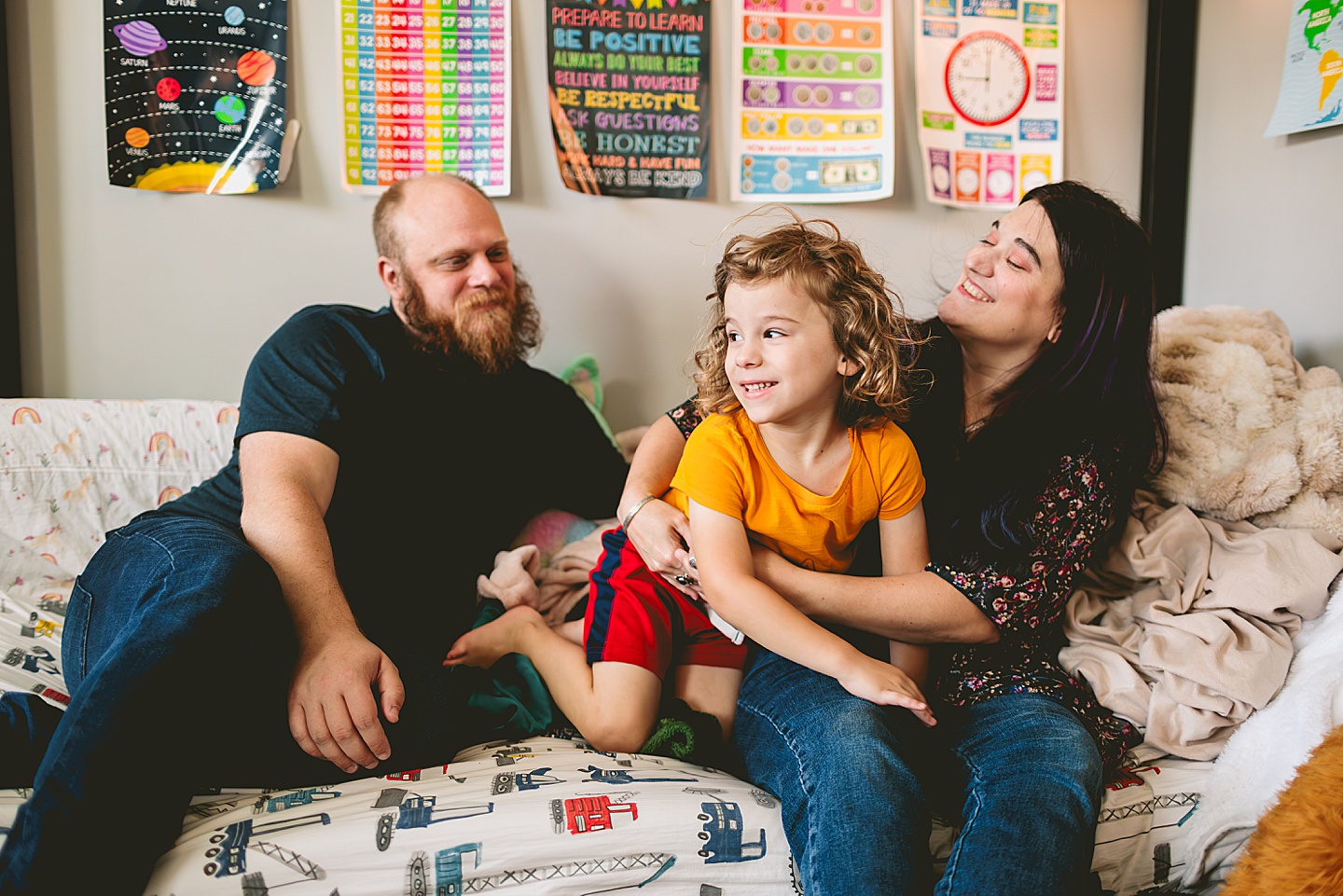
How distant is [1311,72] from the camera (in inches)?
70.2

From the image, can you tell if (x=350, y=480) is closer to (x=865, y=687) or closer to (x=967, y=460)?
(x=865, y=687)

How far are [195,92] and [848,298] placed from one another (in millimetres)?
1463

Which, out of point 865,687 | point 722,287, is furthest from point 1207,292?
point 865,687

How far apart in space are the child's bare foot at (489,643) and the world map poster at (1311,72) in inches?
71.8

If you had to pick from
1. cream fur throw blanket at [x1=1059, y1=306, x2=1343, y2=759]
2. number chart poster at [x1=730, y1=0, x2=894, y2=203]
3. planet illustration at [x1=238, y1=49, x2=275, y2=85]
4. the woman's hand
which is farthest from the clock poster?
planet illustration at [x1=238, y1=49, x2=275, y2=85]

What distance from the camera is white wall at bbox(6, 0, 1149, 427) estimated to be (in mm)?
1828

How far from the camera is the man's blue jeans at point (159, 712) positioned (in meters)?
0.94

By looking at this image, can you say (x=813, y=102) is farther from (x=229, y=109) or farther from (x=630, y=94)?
(x=229, y=109)

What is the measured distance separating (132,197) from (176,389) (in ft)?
1.35

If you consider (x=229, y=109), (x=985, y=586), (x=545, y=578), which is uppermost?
(x=229, y=109)

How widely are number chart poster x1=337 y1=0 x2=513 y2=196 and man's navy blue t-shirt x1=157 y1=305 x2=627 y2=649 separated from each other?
43 cm

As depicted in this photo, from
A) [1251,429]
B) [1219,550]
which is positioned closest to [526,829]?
[1219,550]

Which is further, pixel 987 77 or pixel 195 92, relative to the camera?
pixel 987 77

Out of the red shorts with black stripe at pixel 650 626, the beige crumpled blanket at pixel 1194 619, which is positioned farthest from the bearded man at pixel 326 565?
the beige crumpled blanket at pixel 1194 619
